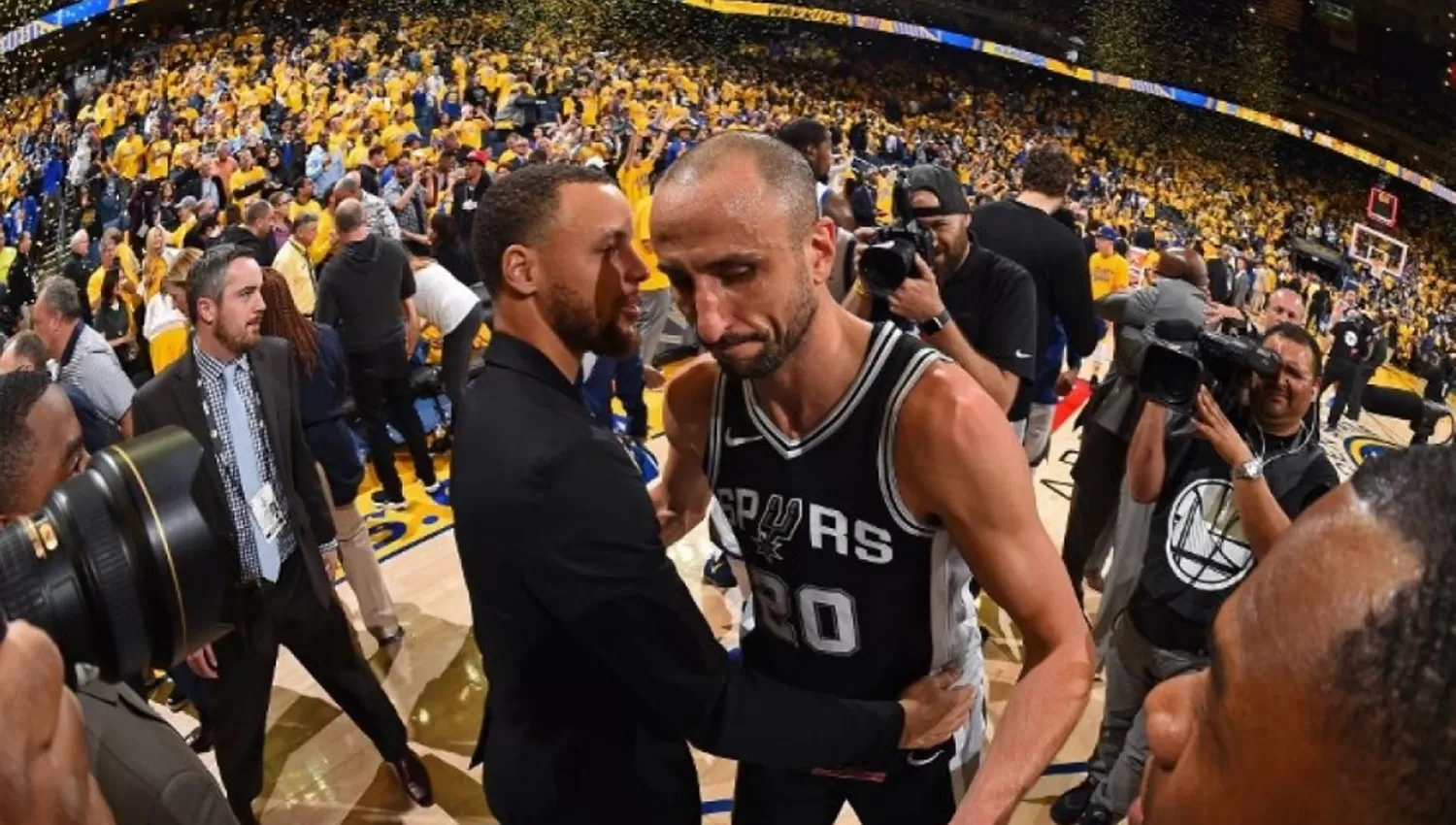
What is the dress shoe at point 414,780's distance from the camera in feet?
10.2

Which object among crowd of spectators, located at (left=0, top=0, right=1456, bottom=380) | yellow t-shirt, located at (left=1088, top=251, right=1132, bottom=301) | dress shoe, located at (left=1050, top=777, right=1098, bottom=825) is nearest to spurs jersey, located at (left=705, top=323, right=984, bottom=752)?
dress shoe, located at (left=1050, top=777, right=1098, bottom=825)

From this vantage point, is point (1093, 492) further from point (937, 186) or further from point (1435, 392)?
point (1435, 392)

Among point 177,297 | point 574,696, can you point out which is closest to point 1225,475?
point 574,696

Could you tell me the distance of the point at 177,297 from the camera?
4031 mm

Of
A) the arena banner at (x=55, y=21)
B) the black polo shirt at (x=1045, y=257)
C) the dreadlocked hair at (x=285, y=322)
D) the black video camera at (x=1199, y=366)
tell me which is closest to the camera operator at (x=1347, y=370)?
the black polo shirt at (x=1045, y=257)

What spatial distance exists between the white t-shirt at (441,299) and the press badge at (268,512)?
7.21ft

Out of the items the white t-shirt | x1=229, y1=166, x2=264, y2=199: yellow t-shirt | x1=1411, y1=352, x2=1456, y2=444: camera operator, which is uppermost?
the white t-shirt

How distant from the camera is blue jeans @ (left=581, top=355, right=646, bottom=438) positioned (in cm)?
458

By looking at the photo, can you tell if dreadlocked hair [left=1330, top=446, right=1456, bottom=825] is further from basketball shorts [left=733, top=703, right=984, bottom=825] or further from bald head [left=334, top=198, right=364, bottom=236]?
bald head [left=334, top=198, right=364, bottom=236]

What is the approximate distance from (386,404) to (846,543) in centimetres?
377

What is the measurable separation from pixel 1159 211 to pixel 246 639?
16109 mm

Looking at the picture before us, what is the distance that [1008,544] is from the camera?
60.0 inches

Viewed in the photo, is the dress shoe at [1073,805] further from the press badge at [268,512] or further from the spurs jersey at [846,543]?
the press badge at [268,512]

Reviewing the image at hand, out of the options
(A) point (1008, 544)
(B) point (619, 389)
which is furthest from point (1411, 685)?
(B) point (619, 389)
